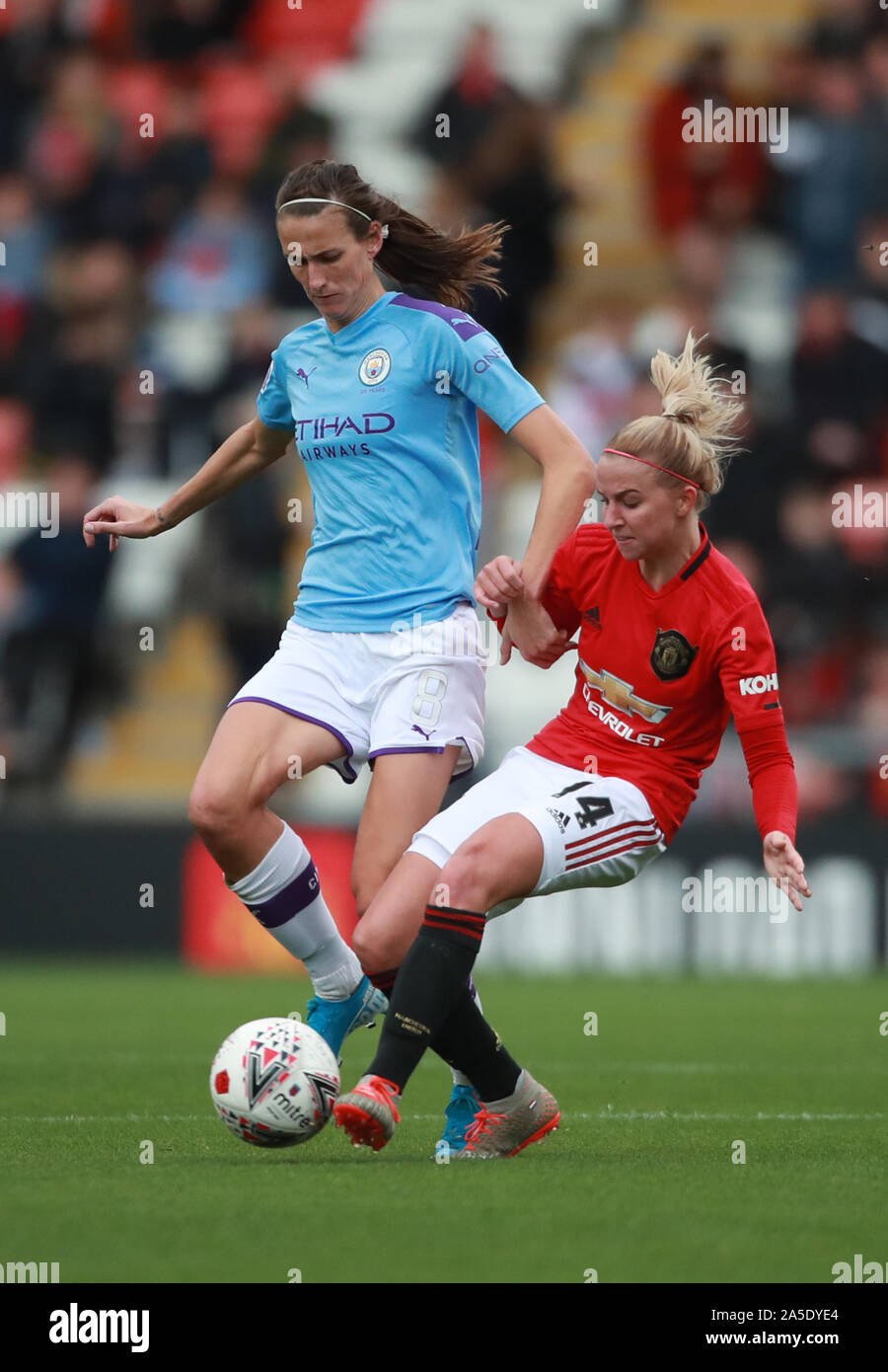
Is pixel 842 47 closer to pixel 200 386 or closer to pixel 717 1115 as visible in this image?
pixel 200 386

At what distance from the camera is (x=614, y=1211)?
430 cm

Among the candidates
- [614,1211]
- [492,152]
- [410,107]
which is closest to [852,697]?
[492,152]

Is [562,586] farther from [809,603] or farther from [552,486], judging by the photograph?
[809,603]

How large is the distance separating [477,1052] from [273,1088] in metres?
0.54

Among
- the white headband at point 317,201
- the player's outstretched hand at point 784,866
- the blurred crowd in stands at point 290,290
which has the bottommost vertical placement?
the player's outstretched hand at point 784,866

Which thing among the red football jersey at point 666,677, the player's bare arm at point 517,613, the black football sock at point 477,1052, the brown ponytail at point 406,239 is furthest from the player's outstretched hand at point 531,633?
the brown ponytail at point 406,239

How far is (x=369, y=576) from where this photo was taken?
226 inches

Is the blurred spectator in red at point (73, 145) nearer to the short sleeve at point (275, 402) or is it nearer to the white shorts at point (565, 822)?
the short sleeve at point (275, 402)

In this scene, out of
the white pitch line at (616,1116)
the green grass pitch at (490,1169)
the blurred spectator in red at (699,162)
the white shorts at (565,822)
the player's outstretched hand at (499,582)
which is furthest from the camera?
the blurred spectator in red at (699,162)

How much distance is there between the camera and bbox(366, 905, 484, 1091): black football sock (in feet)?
16.1

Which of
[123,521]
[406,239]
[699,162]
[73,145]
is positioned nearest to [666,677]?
[406,239]

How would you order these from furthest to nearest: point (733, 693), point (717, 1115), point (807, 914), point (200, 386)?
1. point (200, 386)
2. point (807, 914)
3. point (717, 1115)
4. point (733, 693)

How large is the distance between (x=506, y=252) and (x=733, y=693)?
28.5 ft

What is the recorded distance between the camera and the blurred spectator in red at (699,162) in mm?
13805
